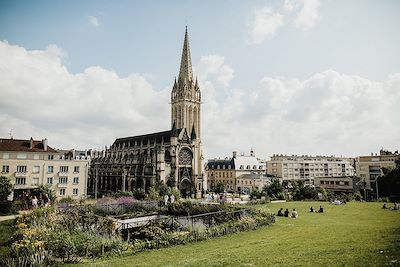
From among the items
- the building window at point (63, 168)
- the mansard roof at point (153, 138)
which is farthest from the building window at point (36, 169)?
the mansard roof at point (153, 138)

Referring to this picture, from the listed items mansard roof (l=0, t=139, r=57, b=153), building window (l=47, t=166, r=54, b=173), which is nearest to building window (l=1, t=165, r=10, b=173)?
mansard roof (l=0, t=139, r=57, b=153)

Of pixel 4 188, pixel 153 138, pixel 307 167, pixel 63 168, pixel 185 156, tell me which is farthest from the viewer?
pixel 307 167

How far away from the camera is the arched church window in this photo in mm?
69062

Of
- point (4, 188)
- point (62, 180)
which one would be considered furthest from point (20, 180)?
point (4, 188)

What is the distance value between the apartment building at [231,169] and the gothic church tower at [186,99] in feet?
58.8

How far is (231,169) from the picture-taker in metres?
87.5

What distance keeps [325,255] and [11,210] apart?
29082mm

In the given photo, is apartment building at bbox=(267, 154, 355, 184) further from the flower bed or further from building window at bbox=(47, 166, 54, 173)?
the flower bed

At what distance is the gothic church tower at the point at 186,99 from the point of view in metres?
76.5

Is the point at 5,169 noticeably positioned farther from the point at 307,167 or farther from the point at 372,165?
the point at 307,167

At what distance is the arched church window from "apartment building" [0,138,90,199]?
84.4 ft

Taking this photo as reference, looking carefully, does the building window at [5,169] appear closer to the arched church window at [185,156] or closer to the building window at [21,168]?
the building window at [21,168]

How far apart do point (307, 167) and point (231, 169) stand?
27831mm

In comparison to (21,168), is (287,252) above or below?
below
